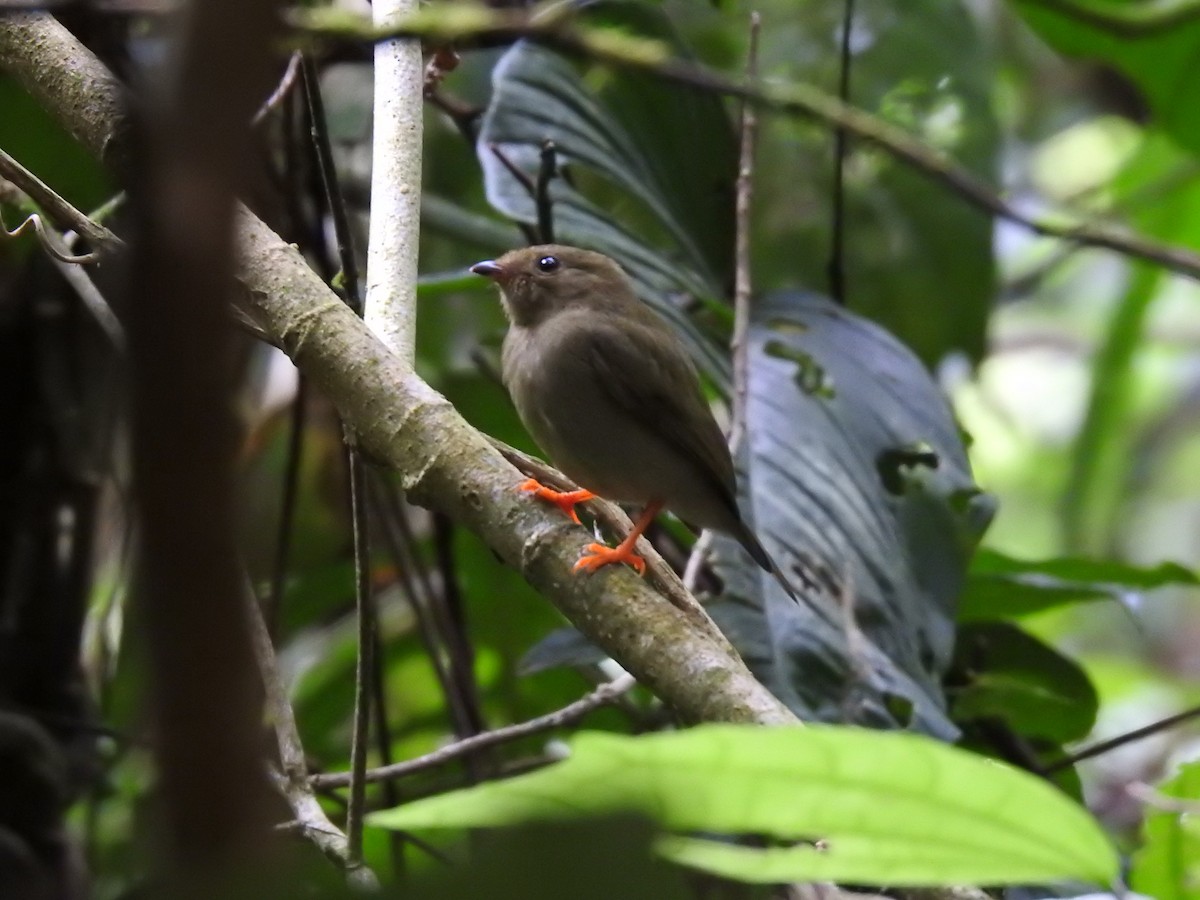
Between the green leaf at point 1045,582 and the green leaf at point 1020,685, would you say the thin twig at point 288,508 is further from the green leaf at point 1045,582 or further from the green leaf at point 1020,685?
the green leaf at point 1045,582

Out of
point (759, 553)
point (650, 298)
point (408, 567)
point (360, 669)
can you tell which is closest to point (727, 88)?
point (360, 669)

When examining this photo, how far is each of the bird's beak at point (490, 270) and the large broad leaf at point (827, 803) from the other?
2673 mm

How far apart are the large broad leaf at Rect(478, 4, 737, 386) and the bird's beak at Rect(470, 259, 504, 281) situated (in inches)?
7.2

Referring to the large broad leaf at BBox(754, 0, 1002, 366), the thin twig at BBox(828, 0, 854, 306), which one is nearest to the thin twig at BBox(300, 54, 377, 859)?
the thin twig at BBox(828, 0, 854, 306)

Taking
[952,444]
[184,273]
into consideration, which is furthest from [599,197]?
[184,273]

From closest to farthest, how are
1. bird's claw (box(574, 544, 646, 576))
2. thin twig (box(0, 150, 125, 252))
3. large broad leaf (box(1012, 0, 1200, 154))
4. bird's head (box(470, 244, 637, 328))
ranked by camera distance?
1. bird's claw (box(574, 544, 646, 576))
2. thin twig (box(0, 150, 125, 252))
3. bird's head (box(470, 244, 637, 328))
4. large broad leaf (box(1012, 0, 1200, 154))

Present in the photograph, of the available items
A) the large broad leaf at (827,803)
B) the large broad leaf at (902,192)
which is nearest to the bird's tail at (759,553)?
the large broad leaf at (902,192)

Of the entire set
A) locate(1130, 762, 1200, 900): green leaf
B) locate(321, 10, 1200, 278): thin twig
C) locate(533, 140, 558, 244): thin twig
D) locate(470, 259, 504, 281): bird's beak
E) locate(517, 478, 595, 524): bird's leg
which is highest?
locate(533, 140, 558, 244): thin twig

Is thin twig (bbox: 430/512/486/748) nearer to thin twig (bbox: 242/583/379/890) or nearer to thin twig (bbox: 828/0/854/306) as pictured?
thin twig (bbox: 242/583/379/890)

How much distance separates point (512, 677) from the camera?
4.20 meters

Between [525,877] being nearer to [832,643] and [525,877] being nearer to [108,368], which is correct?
[832,643]

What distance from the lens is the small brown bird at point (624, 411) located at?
11.5 feet

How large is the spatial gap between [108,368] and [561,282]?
4.07 ft

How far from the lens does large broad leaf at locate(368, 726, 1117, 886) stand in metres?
1.03
